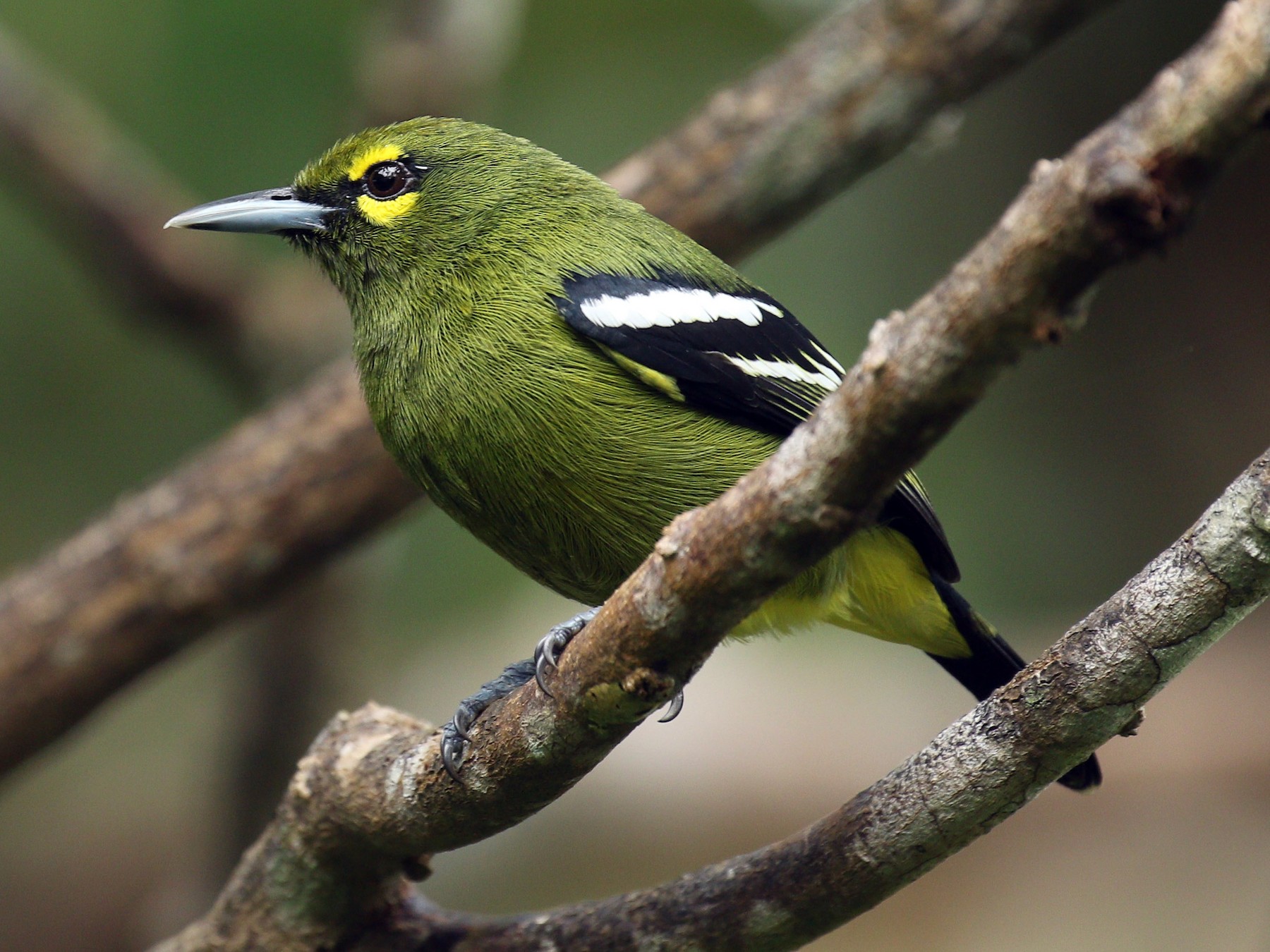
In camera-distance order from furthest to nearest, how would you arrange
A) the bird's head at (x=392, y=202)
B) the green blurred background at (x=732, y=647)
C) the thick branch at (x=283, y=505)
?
the green blurred background at (x=732, y=647), the thick branch at (x=283, y=505), the bird's head at (x=392, y=202)

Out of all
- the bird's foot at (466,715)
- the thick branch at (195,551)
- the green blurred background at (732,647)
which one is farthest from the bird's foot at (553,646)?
the green blurred background at (732,647)

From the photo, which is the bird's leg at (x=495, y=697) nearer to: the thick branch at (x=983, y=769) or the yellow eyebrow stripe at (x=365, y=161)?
the thick branch at (x=983, y=769)

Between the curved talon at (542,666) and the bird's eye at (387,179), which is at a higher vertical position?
the bird's eye at (387,179)

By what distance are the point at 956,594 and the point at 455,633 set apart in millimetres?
6136

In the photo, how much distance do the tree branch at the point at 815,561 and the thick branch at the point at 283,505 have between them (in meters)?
1.56

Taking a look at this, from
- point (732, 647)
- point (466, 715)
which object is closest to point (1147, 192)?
point (466, 715)

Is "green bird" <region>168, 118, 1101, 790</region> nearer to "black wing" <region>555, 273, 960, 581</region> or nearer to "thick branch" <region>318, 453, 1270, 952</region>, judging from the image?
"black wing" <region>555, 273, 960, 581</region>

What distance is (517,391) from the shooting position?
3.03 meters

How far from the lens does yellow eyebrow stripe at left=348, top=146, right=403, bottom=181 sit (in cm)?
373

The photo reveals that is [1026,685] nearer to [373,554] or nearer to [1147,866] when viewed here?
[373,554]

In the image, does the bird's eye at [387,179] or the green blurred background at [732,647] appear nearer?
the bird's eye at [387,179]

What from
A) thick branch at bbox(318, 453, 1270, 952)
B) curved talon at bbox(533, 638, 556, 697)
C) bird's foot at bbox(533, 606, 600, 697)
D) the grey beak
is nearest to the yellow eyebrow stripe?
the grey beak

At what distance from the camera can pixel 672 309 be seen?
3260 mm

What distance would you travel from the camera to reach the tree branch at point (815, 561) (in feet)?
5.16
